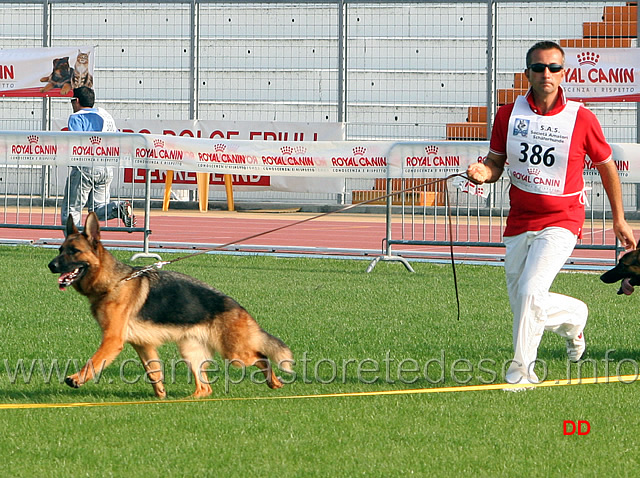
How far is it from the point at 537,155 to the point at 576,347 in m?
1.55

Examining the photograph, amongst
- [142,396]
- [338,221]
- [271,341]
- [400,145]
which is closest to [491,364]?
[271,341]

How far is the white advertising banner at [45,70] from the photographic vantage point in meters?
23.1

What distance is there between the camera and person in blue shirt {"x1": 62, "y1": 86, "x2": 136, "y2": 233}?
1446cm

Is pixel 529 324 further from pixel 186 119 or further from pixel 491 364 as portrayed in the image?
pixel 186 119

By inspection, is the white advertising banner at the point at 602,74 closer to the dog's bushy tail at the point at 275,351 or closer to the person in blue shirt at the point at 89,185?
the person in blue shirt at the point at 89,185

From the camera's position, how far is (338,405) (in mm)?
6082

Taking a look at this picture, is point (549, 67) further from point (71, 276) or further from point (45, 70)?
point (45, 70)

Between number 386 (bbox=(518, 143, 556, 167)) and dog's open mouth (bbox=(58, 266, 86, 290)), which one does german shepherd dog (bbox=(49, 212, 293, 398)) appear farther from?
number 386 (bbox=(518, 143, 556, 167))

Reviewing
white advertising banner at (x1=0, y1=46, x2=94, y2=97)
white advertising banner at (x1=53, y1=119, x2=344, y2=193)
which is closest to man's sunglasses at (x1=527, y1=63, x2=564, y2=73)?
white advertising banner at (x1=53, y1=119, x2=344, y2=193)

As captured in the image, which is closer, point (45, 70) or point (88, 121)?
point (88, 121)

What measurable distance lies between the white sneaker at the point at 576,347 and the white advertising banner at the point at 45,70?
17492 millimetres

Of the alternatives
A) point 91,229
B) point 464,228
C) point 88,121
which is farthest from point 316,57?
point 91,229

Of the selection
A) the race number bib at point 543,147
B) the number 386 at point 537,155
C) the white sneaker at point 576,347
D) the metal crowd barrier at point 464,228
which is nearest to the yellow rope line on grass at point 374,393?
the white sneaker at point 576,347

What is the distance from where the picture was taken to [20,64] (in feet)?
77.5
